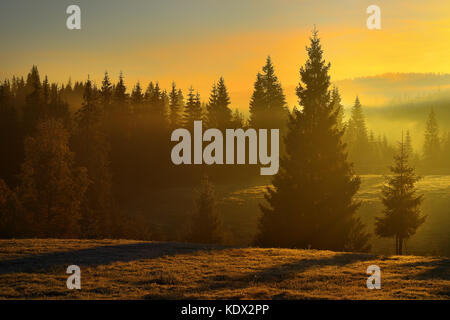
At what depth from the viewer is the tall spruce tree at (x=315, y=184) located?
32438 millimetres

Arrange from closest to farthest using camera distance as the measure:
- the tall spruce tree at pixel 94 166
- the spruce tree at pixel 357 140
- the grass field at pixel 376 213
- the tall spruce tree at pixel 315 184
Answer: the tall spruce tree at pixel 315 184
the grass field at pixel 376 213
the tall spruce tree at pixel 94 166
the spruce tree at pixel 357 140

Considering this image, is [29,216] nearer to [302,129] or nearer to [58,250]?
[58,250]

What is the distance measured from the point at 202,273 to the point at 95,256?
601cm

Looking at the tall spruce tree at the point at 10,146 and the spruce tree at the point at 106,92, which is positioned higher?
the spruce tree at the point at 106,92

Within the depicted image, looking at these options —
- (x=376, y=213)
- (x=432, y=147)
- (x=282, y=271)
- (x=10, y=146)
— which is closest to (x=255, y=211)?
(x=376, y=213)

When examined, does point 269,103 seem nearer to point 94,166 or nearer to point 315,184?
point 94,166

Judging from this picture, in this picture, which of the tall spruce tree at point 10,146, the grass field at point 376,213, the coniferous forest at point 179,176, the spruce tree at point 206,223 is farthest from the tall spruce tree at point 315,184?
the tall spruce tree at point 10,146

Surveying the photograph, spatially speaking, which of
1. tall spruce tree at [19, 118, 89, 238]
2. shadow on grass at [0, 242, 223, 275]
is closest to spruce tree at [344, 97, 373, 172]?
tall spruce tree at [19, 118, 89, 238]

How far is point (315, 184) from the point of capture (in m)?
33.5

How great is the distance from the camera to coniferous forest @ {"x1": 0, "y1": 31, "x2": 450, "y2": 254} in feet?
110

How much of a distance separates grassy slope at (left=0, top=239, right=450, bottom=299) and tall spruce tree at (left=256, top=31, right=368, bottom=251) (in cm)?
940

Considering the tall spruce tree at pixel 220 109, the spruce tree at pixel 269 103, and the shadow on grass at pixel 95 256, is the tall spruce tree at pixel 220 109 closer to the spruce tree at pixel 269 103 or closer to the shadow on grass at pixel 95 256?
the spruce tree at pixel 269 103

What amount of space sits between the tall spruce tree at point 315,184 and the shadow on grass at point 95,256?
35.1 feet
